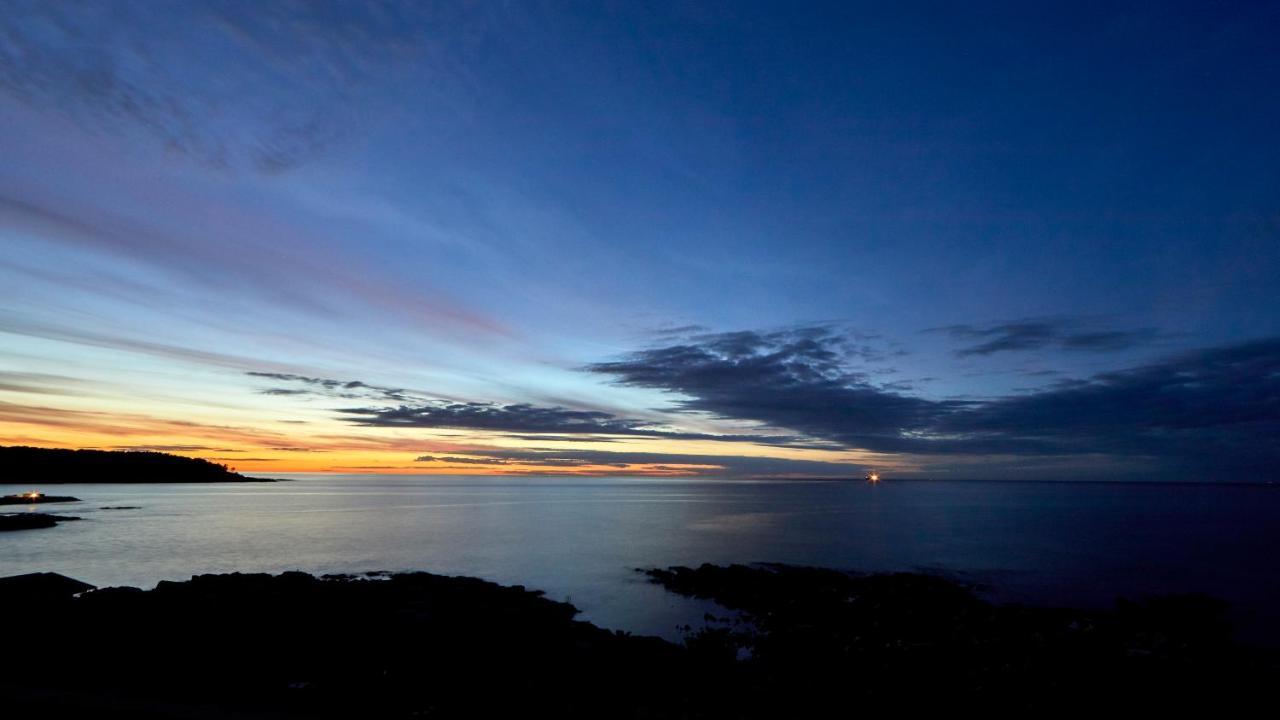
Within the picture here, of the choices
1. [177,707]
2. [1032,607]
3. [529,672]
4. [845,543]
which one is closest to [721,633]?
[529,672]

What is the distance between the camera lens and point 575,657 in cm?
1778

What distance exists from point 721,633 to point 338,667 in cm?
1355

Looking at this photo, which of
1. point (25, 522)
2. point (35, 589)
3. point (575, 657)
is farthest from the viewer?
point (25, 522)

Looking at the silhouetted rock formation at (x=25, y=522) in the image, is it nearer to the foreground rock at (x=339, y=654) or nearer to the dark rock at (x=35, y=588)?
the foreground rock at (x=339, y=654)

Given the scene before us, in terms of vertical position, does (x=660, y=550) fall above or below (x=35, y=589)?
below

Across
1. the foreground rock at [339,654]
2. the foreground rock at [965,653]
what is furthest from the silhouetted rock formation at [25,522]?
the foreground rock at [965,653]

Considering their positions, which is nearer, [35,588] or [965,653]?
[965,653]

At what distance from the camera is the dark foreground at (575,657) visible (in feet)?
46.0

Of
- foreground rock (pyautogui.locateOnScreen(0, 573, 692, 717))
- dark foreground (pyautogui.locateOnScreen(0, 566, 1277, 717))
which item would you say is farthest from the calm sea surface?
foreground rock (pyautogui.locateOnScreen(0, 573, 692, 717))

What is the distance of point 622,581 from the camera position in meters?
37.5

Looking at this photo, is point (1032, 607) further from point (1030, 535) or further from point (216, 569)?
point (216, 569)

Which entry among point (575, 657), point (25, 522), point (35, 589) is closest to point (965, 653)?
point (575, 657)

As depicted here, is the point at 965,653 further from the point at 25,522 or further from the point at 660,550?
the point at 25,522

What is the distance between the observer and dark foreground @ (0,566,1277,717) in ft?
46.0
